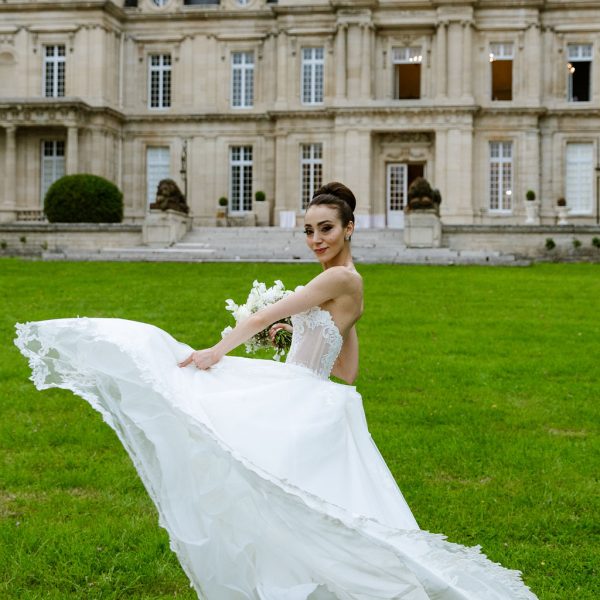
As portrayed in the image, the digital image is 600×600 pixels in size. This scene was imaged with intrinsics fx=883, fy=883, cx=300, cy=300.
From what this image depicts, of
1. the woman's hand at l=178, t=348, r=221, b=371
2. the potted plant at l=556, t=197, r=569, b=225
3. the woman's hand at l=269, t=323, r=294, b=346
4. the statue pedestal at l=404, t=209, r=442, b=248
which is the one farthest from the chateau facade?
the woman's hand at l=178, t=348, r=221, b=371

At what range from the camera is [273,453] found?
343 centimetres

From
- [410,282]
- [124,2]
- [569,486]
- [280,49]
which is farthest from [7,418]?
[124,2]

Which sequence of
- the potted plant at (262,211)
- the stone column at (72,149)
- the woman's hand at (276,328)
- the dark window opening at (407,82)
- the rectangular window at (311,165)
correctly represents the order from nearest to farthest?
1. the woman's hand at (276,328)
2. the stone column at (72,149)
3. the potted plant at (262,211)
4. the rectangular window at (311,165)
5. the dark window opening at (407,82)

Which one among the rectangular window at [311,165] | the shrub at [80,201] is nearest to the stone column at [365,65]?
the rectangular window at [311,165]

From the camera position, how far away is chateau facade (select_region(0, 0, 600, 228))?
36.2 meters

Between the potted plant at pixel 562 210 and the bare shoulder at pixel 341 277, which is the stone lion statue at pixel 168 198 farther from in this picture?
the bare shoulder at pixel 341 277

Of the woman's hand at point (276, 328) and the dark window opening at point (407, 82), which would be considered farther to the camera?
the dark window opening at point (407, 82)

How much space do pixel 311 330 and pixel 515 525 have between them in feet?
6.53

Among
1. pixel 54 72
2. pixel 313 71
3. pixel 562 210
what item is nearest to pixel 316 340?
pixel 562 210

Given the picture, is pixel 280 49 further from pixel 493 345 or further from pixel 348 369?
pixel 348 369

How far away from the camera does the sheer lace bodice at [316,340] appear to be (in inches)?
157

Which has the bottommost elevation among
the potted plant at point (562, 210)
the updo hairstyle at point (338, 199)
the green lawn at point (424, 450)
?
the green lawn at point (424, 450)

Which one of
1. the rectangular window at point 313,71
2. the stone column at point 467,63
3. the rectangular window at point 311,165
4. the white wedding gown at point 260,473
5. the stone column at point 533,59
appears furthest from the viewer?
the rectangular window at point 313,71

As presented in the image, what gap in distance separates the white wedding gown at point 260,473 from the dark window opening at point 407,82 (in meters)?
35.8
